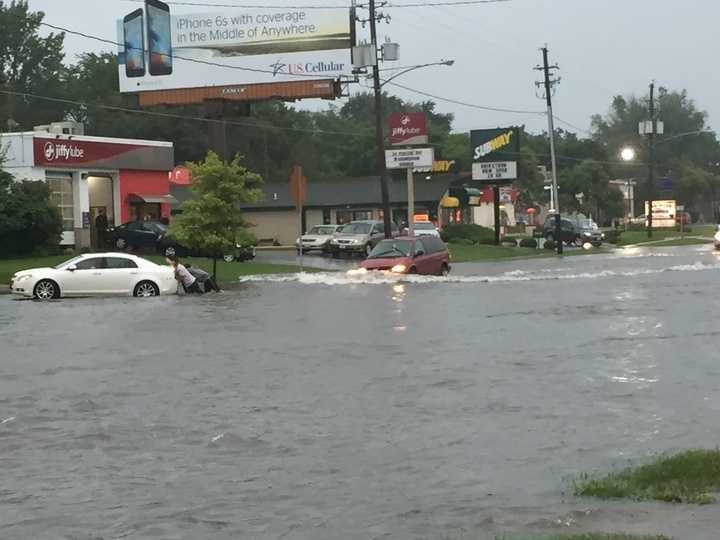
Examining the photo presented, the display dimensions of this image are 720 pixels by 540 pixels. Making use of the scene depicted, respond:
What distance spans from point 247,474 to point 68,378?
6407 mm

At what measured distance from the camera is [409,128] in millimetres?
57500

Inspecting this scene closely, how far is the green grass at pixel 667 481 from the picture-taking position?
7.61 meters

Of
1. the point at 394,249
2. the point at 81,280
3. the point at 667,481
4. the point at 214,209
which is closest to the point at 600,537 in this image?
the point at 667,481

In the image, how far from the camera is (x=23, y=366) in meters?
16.2

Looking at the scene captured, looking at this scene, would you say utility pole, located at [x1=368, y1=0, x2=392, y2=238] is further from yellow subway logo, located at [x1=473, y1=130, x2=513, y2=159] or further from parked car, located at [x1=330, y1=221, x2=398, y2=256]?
yellow subway logo, located at [x1=473, y1=130, x2=513, y2=159]

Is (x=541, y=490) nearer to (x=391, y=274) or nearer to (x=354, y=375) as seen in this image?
(x=354, y=375)

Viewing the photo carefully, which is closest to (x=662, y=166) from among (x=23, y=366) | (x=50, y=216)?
(x=50, y=216)

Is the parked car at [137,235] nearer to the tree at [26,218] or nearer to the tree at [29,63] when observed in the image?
the tree at [26,218]

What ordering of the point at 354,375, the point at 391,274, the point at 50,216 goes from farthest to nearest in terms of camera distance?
the point at 50,216 → the point at 391,274 → the point at 354,375

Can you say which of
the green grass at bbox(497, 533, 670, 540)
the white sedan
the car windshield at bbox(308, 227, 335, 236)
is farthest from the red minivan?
the green grass at bbox(497, 533, 670, 540)

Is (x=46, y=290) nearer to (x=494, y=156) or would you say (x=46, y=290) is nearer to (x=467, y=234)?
(x=467, y=234)

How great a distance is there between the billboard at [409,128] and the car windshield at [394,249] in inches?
901

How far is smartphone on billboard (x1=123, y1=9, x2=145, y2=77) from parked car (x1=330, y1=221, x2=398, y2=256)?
1705cm

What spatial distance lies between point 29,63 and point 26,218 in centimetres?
6708
